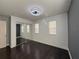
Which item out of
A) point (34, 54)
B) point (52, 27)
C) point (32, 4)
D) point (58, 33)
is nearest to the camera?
point (32, 4)

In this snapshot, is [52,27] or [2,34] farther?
[52,27]

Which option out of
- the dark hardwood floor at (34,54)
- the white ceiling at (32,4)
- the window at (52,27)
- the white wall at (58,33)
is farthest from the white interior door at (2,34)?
the window at (52,27)

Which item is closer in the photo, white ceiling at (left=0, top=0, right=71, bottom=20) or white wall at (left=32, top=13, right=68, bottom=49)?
white ceiling at (left=0, top=0, right=71, bottom=20)

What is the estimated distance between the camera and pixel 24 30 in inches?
261

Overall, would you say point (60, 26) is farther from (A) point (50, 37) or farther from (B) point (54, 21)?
(A) point (50, 37)

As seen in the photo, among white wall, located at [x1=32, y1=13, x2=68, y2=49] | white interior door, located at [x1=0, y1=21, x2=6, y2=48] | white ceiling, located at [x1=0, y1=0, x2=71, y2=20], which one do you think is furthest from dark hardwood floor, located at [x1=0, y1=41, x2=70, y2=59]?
white ceiling, located at [x1=0, y1=0, x2=71, y2=20]

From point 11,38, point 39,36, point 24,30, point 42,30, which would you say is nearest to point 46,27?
point 42,30

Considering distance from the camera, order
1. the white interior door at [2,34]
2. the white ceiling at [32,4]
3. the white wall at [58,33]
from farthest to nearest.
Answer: the white interior door at [2,34], the white wall at [58,33], the white ceiling at [32,4]

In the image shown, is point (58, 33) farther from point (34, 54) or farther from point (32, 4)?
point (32, 4)

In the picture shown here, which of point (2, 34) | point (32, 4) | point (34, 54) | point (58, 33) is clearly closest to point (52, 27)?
point (58, 33)

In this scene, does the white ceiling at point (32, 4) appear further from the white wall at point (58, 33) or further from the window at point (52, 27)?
the window at point (52, 27)

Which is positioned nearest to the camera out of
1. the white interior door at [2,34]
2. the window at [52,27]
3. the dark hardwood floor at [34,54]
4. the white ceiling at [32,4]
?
the white ceiling at [32,4]

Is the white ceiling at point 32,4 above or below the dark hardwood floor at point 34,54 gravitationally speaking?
above

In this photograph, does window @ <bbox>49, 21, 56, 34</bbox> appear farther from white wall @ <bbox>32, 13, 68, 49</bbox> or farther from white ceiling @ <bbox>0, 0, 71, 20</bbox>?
white ceiling @ <bbox>0, 0, 71, 20</bbox>
